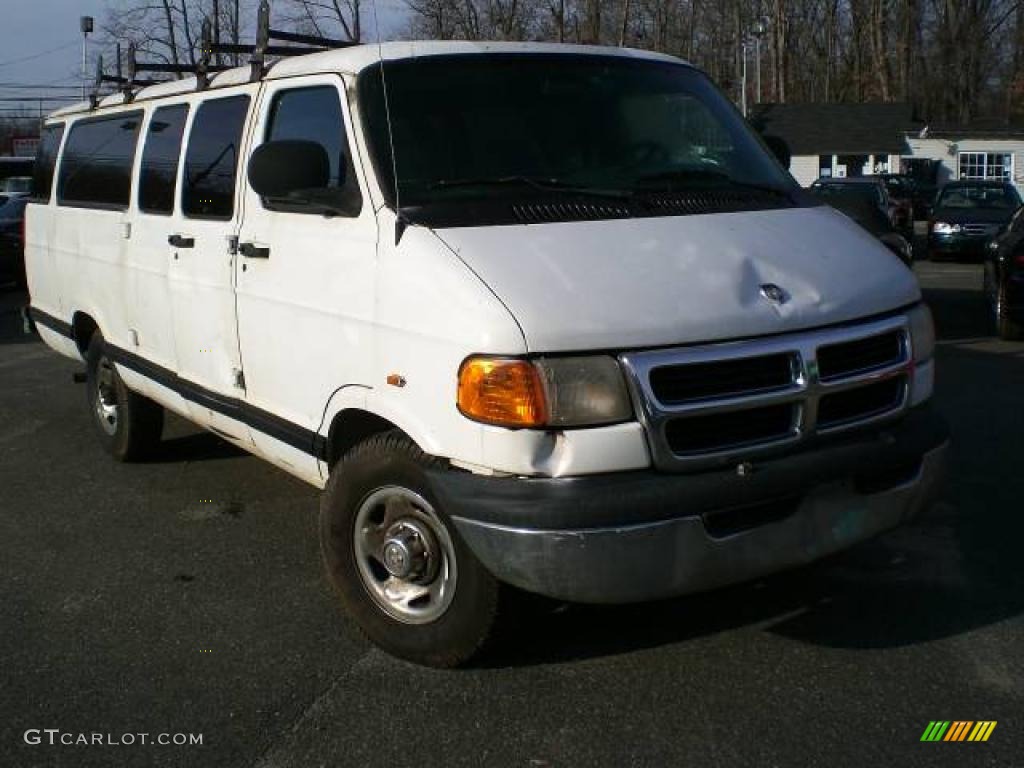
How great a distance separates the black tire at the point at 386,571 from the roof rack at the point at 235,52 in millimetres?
2003

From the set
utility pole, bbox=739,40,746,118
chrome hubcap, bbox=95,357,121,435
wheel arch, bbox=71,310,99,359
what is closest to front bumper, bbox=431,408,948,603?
chrome hubcap, bbox=95,357,121,435

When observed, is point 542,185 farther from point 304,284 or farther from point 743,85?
point 743,85

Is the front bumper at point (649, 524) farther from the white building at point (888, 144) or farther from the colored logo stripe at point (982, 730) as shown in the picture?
the white building at point (888, 144)

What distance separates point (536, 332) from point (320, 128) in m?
1.59

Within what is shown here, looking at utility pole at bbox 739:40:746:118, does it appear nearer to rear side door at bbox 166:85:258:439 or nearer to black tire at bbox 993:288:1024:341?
black tire at bbox 993:288:1024:341

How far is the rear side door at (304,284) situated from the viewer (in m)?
4.12

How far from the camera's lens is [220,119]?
5305 millimetres

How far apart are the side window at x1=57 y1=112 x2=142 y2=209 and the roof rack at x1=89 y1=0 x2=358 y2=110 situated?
0.21 meters

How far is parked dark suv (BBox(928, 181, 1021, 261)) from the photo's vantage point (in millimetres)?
22062

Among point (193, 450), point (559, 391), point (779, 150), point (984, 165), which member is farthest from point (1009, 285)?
point (984, 165)

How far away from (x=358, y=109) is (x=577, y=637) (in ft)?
6.98

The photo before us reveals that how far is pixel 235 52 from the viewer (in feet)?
21.0

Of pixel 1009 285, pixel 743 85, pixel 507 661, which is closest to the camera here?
pixel 507 661

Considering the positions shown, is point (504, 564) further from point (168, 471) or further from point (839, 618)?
point (168, 471)
